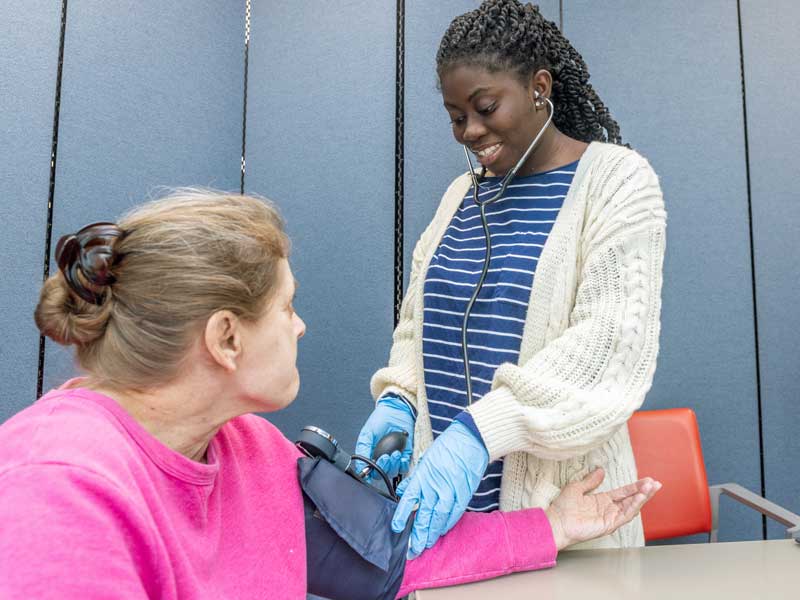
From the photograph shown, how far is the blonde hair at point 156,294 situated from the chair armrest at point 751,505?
160cm

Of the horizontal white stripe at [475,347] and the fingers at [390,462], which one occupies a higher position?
the horizontal white stripe at [475,347]

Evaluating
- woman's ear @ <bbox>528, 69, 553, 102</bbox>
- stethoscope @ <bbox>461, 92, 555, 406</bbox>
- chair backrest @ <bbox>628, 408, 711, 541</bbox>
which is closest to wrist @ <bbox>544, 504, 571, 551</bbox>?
stethoscope @ <bbox>461, 92, 555, 406</bbox>

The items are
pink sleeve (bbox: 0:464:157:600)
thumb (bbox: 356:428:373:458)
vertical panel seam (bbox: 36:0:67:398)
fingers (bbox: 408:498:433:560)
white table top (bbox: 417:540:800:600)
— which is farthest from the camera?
vertical panel seam (bbox: 36:0:67:398)

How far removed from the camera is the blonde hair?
0.77 meters

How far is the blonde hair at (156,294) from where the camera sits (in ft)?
2.53

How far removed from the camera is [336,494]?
0.97m

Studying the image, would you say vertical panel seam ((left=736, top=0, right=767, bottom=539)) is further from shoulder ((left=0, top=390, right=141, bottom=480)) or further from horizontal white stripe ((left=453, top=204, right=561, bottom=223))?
shoulder ((left=0, top=390, right=141, bottom=480))

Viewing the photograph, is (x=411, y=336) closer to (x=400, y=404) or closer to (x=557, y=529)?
(x=400, y=404)

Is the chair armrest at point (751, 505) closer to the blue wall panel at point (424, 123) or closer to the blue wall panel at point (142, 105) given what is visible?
the blue wall panel at point (424, 123)

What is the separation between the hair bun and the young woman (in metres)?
0.54

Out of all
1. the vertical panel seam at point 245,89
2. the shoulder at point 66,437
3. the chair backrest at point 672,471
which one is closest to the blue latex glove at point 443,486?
the shoulder at point 66,437

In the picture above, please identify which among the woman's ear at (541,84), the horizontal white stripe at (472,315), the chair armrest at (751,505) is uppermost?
the woman's ear at (541,84)

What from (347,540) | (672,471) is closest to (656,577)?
(347,540)

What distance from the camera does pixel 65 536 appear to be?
57 cm
